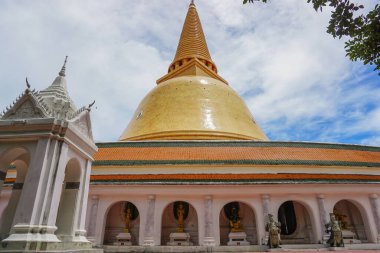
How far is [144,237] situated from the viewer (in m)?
12.4

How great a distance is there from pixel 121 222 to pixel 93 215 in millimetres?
1687

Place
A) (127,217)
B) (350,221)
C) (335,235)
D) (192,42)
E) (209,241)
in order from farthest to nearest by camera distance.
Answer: (192,42) < (350,221) < (127,217) < (209,241) < (335,235)

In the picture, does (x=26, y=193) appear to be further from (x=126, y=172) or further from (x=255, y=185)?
(x=255, y=185)

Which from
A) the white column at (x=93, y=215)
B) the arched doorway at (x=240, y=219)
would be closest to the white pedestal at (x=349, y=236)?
the arched doorway at (x=240, y=219)

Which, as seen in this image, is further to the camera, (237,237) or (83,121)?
(237,237)

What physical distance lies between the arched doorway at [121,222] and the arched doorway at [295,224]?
720cm

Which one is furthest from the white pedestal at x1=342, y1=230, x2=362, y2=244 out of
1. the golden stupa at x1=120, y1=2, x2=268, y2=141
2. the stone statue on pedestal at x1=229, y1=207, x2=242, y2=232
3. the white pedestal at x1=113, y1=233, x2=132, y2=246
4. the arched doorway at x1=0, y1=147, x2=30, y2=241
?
the arched doorway at x1=0, y1=147, x2=30, y2=241

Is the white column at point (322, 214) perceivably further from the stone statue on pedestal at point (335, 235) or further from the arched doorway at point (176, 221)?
the arched doorway at point (176, 221)

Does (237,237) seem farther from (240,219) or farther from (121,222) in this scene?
(121,222)

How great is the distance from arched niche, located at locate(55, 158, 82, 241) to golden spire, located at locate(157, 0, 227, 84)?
19769 mm

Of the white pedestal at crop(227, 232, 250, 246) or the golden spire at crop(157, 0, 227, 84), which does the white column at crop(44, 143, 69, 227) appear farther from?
the golden spire at crop(157, 0, 227, 84)

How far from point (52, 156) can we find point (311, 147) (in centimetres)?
1446

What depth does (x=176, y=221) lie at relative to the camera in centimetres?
1392

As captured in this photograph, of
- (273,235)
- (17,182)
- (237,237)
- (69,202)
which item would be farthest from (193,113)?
(17,182)
